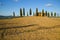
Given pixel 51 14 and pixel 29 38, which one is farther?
pixel 51 14

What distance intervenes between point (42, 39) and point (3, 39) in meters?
1.50

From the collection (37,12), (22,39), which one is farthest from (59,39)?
(37,12)

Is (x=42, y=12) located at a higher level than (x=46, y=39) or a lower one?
higher

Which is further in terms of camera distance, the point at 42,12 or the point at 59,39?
the point at 42,12

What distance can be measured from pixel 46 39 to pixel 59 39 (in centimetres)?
54

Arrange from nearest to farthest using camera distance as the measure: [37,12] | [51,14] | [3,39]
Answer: [3,39], [37,12], [51,14]

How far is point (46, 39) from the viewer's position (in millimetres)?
4344

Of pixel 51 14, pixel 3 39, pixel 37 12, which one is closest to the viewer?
pixel 3 39

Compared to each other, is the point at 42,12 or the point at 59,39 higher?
the point at 42,12

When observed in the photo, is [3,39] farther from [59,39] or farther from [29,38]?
[59,39]

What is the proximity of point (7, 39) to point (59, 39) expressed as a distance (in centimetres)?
205

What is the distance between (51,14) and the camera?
85.8 feet

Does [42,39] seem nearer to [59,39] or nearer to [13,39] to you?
[59,39]

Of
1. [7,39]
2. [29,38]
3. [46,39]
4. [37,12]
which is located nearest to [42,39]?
[46,39]
